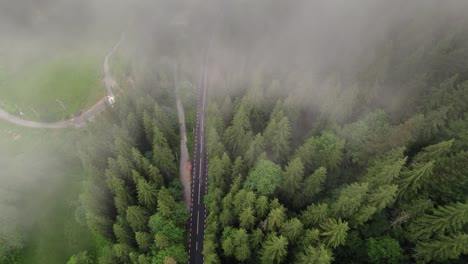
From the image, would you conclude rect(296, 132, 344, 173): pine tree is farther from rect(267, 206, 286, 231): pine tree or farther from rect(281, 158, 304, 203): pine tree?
rect(267, 206, 286, 231): pine tree

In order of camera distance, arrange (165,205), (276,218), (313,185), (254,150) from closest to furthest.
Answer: (276,218)
(313,185)
(254,150)
(165,205)

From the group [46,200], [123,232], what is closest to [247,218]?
[123,232]

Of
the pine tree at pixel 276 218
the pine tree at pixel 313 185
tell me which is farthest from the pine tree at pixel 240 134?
the pine tree at pixel 276 218

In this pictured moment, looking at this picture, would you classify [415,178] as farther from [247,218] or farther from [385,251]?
[247,218]

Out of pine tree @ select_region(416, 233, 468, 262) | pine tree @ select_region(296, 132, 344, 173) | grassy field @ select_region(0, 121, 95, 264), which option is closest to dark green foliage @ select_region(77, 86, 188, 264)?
grassy field @ select_region(0, 121, 95, 264)

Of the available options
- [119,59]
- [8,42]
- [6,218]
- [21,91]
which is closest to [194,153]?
[6,218]

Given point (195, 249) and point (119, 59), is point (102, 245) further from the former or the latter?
point (119, 59)
